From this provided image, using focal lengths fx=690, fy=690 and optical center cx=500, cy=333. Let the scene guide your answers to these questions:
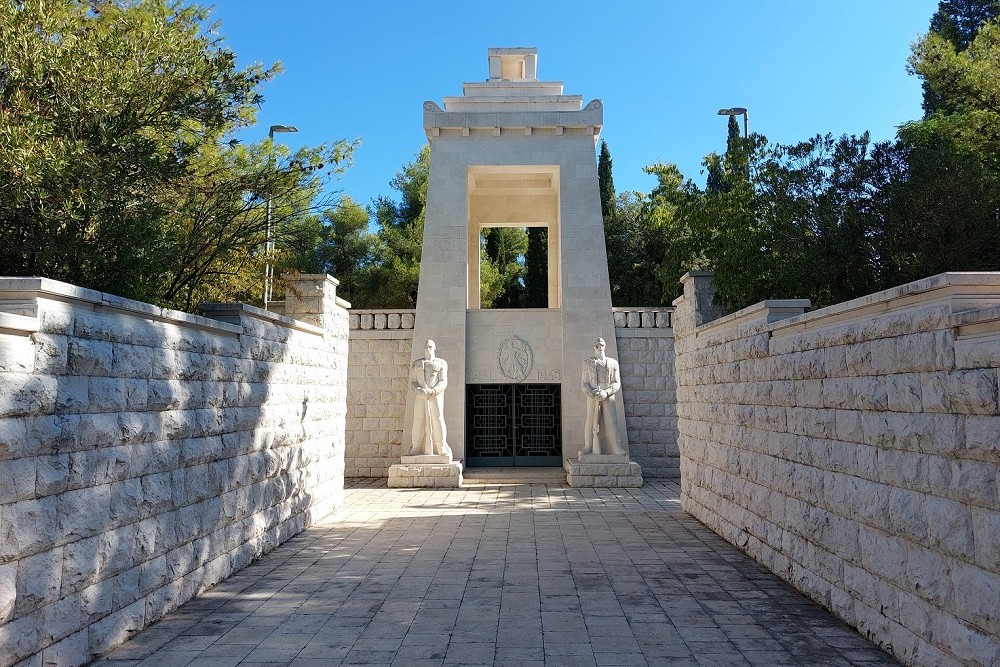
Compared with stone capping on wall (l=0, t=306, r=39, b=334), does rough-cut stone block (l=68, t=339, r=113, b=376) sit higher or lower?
lower

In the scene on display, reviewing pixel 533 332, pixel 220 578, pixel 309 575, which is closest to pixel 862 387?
pixel 309 575

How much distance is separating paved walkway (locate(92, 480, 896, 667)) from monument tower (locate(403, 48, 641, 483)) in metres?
6.22

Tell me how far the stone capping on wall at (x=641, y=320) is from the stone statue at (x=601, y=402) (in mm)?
2090

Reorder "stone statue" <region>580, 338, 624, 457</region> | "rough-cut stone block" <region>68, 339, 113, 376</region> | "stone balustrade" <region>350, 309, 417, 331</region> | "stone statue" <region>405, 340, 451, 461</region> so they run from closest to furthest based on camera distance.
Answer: "rough-cut stone block" <region>68, 339, 113, 376</region> < "stone statue" <region>580, 338, 624, 457</region> < "stone statue" <region>405, 340, 451, 461</region> < "stone balustrade" <region>350, 309, 417, 331</region>

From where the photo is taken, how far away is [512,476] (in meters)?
14.0

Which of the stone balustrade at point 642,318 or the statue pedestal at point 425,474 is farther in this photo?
the stone balustrade at point 642,318

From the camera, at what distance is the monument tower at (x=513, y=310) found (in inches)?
575

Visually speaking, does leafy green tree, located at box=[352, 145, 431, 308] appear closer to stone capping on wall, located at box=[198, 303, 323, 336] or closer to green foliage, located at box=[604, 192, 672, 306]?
green foliage, located at box=[604, 192, 672, 306]

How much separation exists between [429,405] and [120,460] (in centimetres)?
884

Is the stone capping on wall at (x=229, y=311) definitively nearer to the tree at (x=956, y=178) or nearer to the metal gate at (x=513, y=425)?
the tree at (x=956, y=178)

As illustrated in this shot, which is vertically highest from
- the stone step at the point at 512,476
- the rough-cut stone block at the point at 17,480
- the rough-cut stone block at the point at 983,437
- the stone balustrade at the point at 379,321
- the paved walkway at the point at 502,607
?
the stone balustrade at the point at 379,321

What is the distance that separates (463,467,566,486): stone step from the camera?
1370 cm

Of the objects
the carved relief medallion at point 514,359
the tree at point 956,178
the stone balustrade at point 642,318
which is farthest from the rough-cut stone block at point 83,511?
the stone balustrade at point 642,318

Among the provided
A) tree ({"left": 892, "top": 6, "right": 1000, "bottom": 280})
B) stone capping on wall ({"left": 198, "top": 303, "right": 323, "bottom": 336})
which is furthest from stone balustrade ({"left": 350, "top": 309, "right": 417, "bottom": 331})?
tree ({"left": 892, "top": 6, "right": 1000, "bottom": 280})
